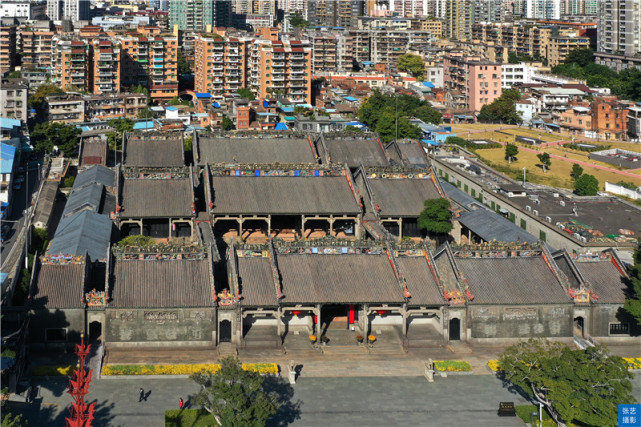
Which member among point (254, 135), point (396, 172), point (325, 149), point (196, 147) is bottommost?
point (396, 172)

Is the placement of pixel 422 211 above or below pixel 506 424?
above

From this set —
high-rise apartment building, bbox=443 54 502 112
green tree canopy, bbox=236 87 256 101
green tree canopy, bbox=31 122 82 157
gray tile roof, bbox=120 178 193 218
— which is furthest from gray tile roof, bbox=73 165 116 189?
high-rise apartment building, bbox=443 54 502 112

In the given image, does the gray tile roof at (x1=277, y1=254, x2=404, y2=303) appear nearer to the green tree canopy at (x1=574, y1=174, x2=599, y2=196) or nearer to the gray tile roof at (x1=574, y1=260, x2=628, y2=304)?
the gray tile roof at (x1=574, y1=260, x2=628, y2=304)

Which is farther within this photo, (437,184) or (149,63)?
(149,63)

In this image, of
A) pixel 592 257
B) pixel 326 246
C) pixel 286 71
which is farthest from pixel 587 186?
pixel 286 71

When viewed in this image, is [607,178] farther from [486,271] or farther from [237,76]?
[237,76]

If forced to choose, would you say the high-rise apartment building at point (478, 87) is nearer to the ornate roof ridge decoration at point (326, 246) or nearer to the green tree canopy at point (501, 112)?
the green tree canopy at point (501, 112)

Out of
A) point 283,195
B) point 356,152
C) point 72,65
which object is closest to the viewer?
point 283,195

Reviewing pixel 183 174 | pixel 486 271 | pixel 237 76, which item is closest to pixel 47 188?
pixel 183 174

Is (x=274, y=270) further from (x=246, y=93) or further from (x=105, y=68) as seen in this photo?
(x=105, y=68)
